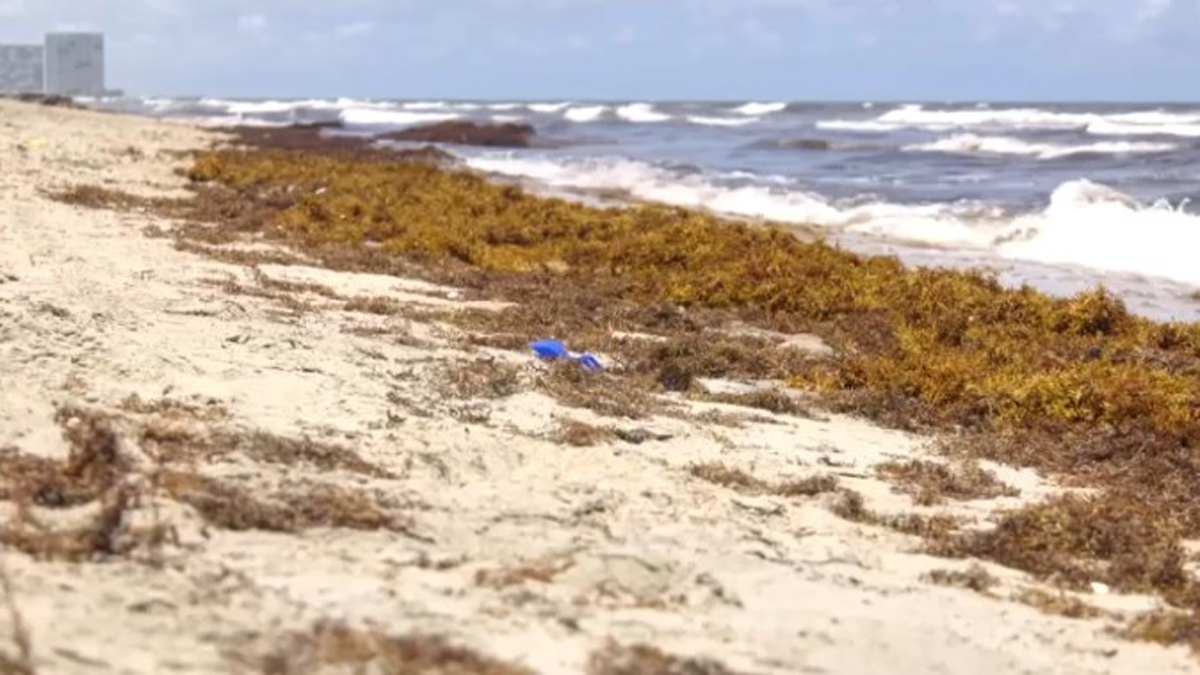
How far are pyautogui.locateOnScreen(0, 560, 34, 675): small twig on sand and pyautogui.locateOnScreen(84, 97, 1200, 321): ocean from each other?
884 centimetres

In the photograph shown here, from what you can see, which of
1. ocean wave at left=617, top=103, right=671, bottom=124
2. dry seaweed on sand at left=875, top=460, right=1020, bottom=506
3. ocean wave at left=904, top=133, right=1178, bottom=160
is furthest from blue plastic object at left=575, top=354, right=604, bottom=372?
ocean wave at left=617, top=103, right=671, bottom=124

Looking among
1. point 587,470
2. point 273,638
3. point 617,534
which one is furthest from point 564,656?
point 587,470

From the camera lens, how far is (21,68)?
65375 millimetres

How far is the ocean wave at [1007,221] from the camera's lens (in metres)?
13.1

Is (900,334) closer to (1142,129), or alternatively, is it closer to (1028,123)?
(1142,129)

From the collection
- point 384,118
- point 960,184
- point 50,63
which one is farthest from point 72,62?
point 960,184

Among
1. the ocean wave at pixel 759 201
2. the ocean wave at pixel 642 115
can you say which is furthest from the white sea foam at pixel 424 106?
the ocean wave at pixel 759 201

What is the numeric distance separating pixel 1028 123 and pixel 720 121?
43.9ft

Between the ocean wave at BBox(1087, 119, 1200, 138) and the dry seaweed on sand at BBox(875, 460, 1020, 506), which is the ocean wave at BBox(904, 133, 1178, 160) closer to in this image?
the ocean wave at BBox(1087, 119, 1200, 138)

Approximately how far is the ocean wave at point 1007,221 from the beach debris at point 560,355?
717 centimetres

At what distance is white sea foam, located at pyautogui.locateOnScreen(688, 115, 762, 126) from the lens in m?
53.5

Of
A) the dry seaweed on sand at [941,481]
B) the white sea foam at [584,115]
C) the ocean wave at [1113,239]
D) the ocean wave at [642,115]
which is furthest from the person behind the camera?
the white sea foam at [584,115]

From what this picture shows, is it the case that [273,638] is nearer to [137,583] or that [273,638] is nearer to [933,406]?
[137,583]

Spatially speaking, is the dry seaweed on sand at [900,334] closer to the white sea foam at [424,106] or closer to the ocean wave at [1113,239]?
the ocean wave at [1113,239]
